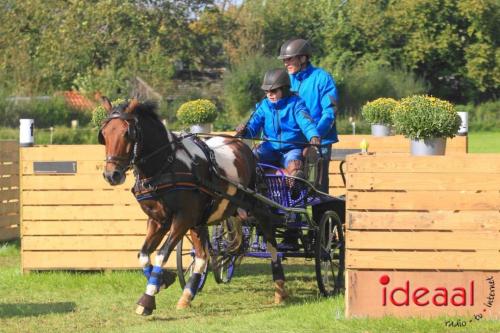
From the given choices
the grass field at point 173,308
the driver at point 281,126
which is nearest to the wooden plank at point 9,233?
the grass field at point 173,308

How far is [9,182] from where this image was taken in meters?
13.4

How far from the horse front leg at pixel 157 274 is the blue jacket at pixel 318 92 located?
6.58 ft

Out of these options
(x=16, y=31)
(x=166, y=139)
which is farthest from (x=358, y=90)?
(x=166, y=139)

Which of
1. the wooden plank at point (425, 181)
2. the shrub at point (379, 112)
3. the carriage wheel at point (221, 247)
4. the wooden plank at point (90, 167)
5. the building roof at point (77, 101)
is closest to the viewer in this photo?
the wooden plank at point (425, 181)

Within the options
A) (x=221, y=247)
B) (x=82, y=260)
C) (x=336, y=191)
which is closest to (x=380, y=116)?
(x=336, y=191)

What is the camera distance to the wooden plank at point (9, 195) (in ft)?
43.7

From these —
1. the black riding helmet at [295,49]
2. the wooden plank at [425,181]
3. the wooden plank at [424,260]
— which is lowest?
the wooden plank at [424,260]

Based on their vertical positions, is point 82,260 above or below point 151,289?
below

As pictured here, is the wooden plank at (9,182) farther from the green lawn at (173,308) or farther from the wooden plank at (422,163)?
the wooden plank at (422,163)

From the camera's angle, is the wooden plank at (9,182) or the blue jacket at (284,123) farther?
the wooden plank at (9,182)

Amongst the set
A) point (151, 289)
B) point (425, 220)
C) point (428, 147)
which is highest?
point (428, 147)

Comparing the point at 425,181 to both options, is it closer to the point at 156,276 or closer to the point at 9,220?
the point at 156,276

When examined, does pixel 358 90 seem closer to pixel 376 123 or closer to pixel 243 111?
pixel 243 111

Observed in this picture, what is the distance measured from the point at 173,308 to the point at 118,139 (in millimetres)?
1693
